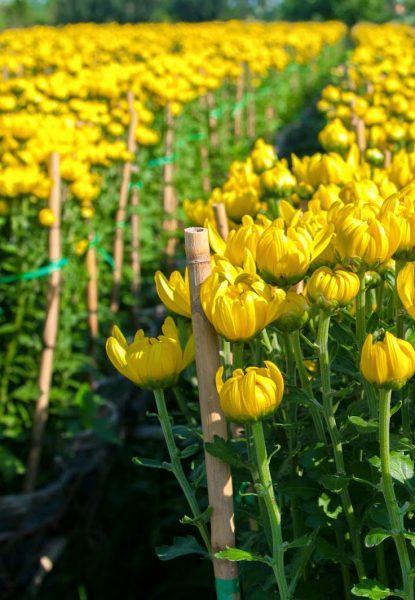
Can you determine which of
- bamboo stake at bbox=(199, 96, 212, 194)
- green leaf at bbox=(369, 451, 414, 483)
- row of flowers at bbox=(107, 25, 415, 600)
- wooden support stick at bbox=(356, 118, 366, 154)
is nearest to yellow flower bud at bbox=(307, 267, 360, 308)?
row of flowers at bbox=(107, 25, 415, 600)

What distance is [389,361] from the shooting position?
94 centimetres

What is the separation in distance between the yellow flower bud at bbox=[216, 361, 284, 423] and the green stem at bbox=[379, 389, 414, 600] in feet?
0.44

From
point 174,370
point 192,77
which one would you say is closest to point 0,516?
point 174,370

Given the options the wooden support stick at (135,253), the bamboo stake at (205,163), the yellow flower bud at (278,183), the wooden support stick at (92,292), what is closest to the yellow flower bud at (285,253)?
the yellow flower bud at (278,183)

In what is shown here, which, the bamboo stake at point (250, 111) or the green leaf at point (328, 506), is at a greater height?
the green leaf at point (328, 506)

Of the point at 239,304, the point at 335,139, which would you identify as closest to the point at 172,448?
the point at 239,304

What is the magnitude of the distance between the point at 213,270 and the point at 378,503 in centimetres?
42

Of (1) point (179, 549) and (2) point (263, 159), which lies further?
(2) point (263, 159)

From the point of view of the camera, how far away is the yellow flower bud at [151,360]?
112cm

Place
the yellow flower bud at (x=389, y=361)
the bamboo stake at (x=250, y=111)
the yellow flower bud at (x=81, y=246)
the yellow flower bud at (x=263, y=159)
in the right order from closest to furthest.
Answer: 1. the yellow flower bud at (x=389, y=361)
2. the yellow flower bud at (x=263, y=159)
3. the yellow flower bud at (x=81, y=246)
4. the bamboo stake at (x=250, y=111)

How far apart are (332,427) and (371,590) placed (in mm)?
221

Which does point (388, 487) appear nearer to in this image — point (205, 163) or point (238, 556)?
point (238, 556)

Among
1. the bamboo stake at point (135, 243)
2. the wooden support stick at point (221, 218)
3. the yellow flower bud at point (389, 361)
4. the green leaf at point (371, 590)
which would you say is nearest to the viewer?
the yellow flower bud at point (389, 361)

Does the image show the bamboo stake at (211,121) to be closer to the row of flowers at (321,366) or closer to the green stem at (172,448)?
the row of flowers at (321,366)
